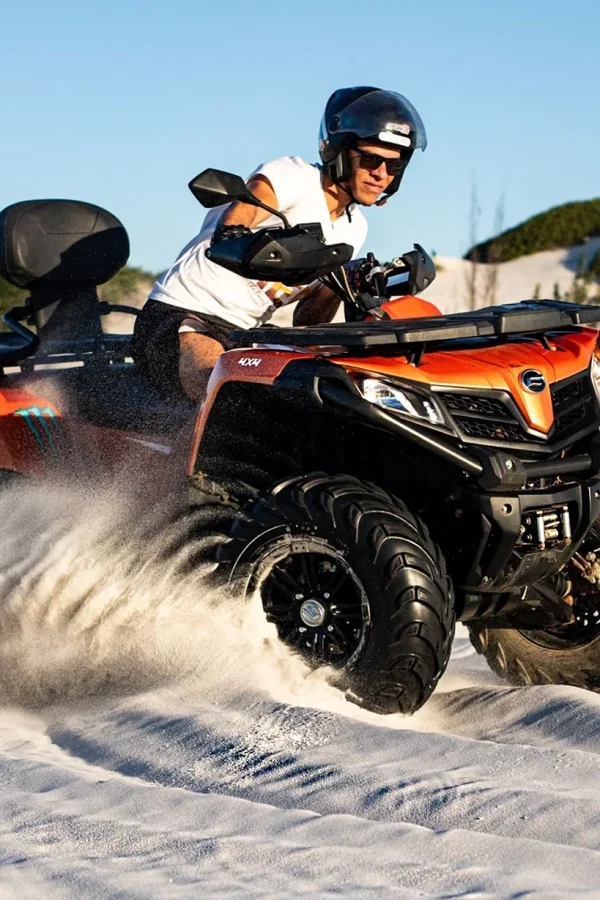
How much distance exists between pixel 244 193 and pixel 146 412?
A: 51.2 inches

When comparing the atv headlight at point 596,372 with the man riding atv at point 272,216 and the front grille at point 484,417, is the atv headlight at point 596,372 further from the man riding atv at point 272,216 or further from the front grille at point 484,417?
the man riding atv at point 272,216

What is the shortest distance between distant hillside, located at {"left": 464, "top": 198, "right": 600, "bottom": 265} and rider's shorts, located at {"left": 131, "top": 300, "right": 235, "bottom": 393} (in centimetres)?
2580

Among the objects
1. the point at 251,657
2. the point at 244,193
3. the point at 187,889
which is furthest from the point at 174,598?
the point at 187,889

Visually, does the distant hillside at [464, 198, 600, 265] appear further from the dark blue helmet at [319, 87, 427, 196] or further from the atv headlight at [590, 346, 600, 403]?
the atv headlight at [590, 346, 600, 403]

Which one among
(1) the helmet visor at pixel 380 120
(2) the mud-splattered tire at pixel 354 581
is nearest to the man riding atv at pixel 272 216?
(1) the helmet visor at pixel 380 120

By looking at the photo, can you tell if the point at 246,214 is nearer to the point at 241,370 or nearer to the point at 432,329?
the point at 241,370

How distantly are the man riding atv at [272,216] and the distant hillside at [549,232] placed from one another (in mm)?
25653

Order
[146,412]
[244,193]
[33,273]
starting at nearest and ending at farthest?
[244,193], [146,412], [33,273]

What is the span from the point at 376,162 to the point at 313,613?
1947 millimetres

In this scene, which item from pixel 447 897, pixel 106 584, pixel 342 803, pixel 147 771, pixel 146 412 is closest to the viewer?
pixel 447 897

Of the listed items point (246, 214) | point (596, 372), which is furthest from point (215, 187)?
point (596, 372)

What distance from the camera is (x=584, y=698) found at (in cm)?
483

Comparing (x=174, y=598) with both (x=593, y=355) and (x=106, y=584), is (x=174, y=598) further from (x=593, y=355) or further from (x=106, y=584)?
(x=593, y=355)

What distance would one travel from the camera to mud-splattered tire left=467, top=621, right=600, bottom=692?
525 cm
